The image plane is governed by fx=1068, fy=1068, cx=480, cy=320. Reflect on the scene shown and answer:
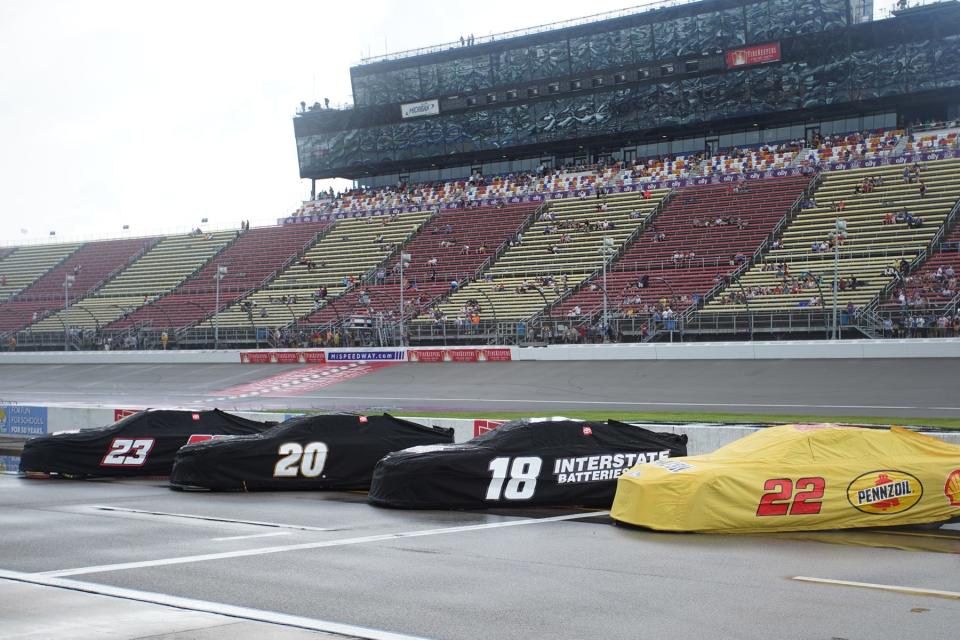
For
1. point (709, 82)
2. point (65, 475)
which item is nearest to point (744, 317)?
point (709, 82)

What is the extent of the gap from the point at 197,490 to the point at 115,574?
766 cm

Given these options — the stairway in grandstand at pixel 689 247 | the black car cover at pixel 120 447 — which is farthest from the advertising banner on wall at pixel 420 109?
the black car cover at pixel 120 447

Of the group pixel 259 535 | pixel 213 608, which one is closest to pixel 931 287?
pixel 259 535

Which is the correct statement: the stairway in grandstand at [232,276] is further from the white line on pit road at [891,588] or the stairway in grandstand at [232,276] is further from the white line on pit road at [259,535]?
the white line on pit road at [891,588]

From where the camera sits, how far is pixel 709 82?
6312cm

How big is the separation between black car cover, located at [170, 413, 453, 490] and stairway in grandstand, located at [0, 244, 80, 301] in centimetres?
6649

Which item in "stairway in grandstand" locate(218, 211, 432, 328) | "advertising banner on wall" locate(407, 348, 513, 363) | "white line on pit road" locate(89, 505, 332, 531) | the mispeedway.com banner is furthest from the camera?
"stairway in grandstand" locate(218, 211, 432, 328)

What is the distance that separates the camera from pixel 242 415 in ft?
84.9

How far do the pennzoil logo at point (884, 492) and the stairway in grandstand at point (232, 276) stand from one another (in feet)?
173

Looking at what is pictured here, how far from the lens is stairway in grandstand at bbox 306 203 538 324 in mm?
55719

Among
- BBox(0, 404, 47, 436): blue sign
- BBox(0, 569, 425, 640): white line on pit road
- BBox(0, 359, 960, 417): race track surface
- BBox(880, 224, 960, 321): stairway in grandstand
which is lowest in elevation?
BBox(0, 359, 960, 417): race track surface

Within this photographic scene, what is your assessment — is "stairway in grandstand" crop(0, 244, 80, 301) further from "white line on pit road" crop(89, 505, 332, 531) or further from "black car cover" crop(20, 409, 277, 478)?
"white line on pit road" crop(89, 505, 332, 531)

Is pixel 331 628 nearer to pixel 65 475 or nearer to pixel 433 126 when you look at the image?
pixel 65 475

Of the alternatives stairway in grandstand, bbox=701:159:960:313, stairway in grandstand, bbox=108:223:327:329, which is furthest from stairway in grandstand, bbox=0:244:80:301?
stairway in grandstand, bbox=701:159:960:313
